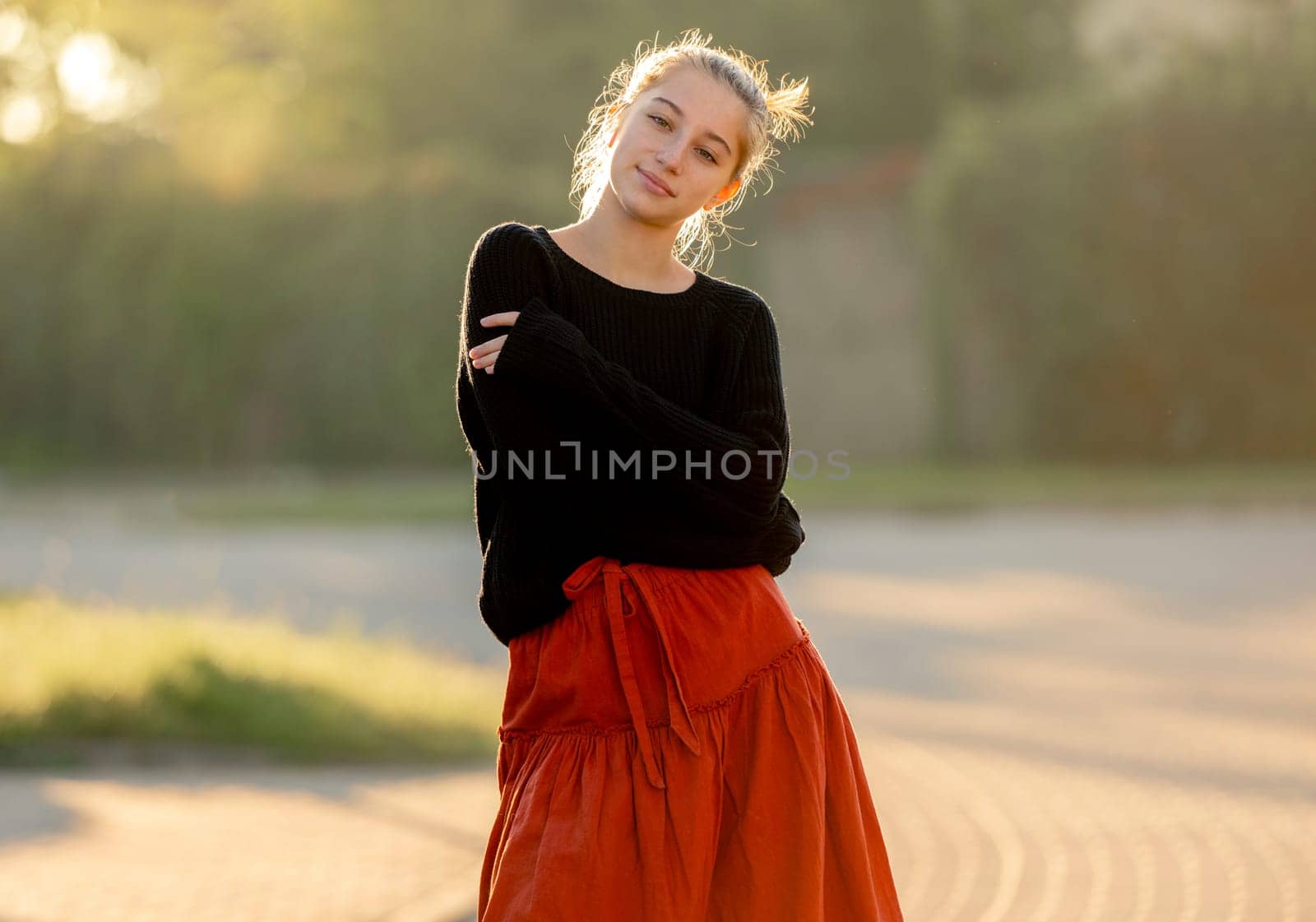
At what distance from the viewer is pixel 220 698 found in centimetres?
705

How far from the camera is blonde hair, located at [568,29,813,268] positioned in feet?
8.59

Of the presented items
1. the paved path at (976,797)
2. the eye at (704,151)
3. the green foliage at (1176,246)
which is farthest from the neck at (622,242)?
the green foliage at (1176,246)

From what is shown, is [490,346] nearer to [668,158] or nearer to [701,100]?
[668,158]

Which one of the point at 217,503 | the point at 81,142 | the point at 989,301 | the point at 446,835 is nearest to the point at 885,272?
the point at 989,301

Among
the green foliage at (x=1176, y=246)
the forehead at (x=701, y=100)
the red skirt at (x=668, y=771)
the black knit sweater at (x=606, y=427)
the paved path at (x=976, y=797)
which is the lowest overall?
the paved path at (x=976, y=797)

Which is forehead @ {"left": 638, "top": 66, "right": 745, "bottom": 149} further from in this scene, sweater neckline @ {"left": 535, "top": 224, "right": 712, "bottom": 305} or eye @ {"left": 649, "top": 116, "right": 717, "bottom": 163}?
sweater neckline @ {"left": 535, "top": 224, "right": 712, "bottom": 305}

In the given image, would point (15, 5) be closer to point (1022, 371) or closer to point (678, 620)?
point (678, 620)

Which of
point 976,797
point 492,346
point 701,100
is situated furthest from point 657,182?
point 976,797

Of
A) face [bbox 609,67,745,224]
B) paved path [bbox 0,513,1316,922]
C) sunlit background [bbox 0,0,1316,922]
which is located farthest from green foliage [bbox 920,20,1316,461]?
face [bbox 609,67,745,224]

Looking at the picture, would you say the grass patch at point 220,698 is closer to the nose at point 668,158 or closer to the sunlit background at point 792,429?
the sunlit background at point 792,429

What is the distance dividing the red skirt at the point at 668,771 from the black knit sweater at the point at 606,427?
2.2 inches

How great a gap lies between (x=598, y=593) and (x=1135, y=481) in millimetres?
18792

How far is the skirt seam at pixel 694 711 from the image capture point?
2.49m

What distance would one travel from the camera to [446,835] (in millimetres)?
5531
